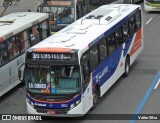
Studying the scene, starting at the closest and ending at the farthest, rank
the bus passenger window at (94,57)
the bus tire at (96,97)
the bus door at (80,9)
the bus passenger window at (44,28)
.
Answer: the bus passenger window at (94,57) < the bus tire at (96,97) < the bus passenger window at (44,28) < the bus door at (80,9)

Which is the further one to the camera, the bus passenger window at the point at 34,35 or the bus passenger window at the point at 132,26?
the bus passenger window at the point at 132,26

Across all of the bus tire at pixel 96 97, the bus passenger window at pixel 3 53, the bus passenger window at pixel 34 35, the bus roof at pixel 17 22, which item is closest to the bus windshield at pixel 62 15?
the bus roof at pixel 17 22

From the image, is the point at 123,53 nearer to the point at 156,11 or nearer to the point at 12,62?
the point at 12,62

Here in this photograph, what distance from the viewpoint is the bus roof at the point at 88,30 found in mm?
15672

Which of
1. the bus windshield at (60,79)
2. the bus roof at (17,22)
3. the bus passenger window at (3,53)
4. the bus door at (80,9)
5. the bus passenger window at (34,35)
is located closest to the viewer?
the bus windshield at (60,79)

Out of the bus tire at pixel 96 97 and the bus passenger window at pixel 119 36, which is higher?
the bus passenger window at pixel 119 36

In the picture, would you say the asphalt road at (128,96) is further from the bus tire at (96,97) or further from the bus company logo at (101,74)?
the bus company logo at (101,74)

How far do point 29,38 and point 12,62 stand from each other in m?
1.94

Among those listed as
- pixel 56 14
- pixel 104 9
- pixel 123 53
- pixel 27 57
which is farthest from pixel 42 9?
pixel 27 57

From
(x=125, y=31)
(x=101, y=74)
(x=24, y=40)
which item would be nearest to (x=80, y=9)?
(x=125, y=31)

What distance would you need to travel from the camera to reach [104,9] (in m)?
21.2

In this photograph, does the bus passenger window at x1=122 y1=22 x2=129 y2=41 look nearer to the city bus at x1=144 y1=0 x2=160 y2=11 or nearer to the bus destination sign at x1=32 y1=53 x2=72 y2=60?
the bus destination sign at x1=32 y1=53 x2=72 y2=60

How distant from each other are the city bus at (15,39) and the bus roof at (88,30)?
2.24 m

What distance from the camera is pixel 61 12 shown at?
25859 millimetres
